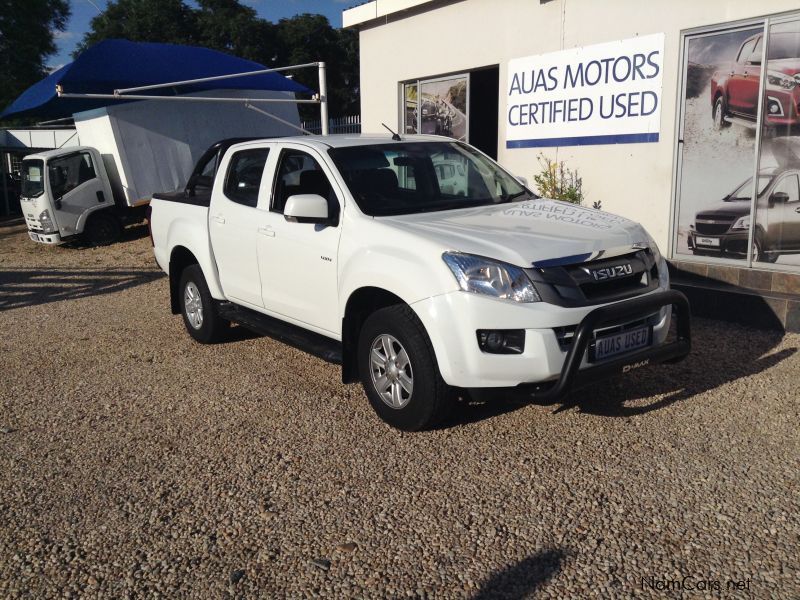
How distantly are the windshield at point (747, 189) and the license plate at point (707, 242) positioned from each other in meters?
0.44

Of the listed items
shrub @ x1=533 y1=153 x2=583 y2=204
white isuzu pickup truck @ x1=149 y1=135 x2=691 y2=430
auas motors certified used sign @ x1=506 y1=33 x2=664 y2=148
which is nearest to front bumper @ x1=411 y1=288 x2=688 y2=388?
white isuzu pickup truck @ x1=149 y1=135 x2=691 y2=430

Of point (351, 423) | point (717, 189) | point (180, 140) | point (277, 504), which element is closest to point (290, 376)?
point (351, 423)

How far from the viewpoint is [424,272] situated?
14.1 feet

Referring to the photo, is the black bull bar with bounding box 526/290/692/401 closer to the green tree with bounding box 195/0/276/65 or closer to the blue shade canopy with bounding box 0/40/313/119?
the blue shade canopy with bounding box 0/40/313/119

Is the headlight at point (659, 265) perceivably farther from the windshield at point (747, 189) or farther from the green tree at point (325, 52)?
the green tree at point (325, 52)

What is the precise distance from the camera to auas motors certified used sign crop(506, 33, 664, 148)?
8.14m

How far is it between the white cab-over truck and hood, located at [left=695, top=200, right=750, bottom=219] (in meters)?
11.6

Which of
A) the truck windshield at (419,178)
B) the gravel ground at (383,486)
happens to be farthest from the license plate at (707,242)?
the truck windshield at (419,178)

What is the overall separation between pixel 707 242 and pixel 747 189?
696 millimetres

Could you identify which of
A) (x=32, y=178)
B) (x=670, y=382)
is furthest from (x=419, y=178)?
(x=32, y=178)

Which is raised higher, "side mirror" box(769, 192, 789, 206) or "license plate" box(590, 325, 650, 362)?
"side mirror" box(769, 192, 789, 206)

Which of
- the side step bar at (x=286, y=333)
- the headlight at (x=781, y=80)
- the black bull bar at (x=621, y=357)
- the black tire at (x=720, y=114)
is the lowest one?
the side step bar at (x=286, y=333)

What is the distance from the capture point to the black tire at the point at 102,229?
50.2ft

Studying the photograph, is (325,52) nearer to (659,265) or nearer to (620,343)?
(659,265)
